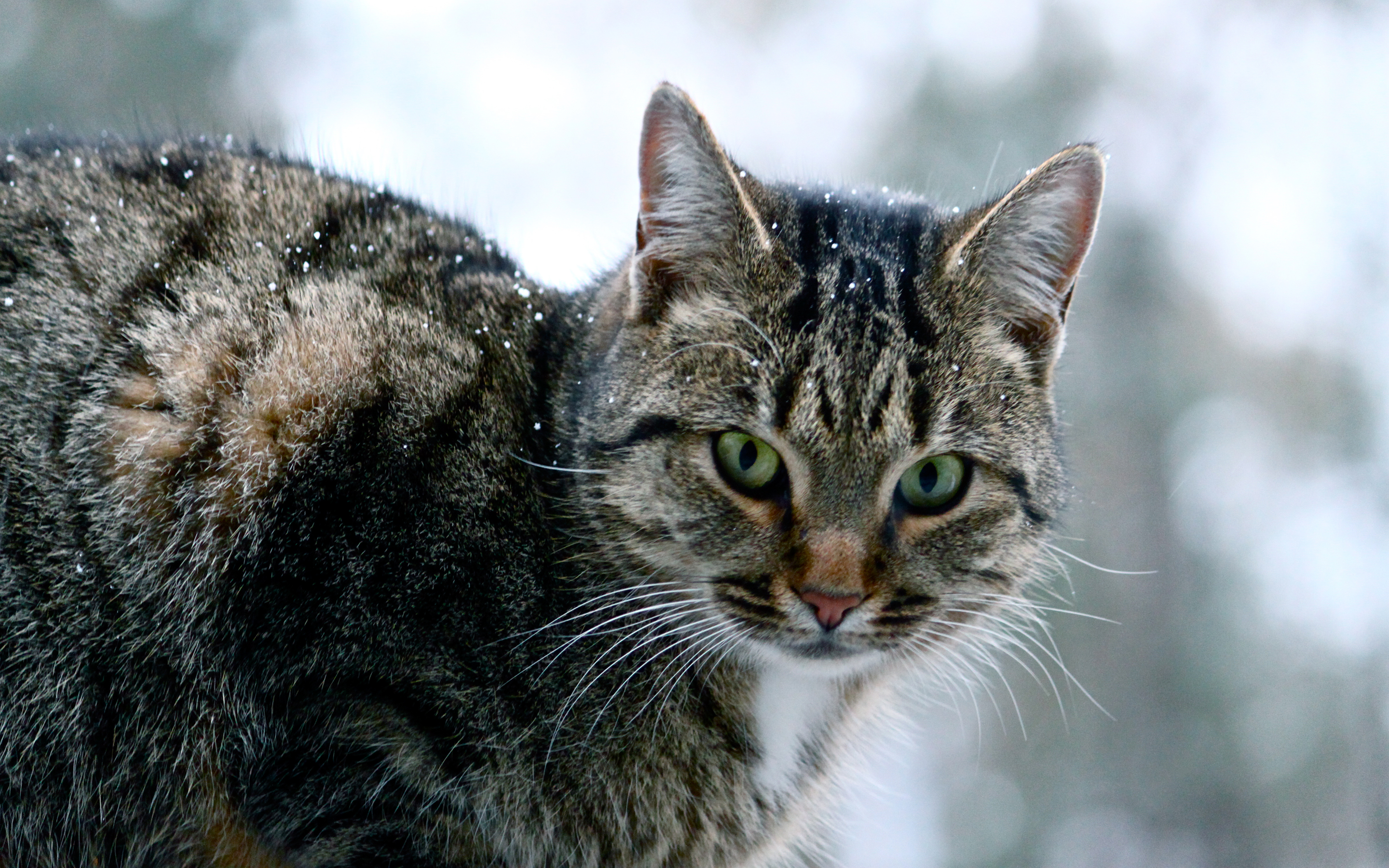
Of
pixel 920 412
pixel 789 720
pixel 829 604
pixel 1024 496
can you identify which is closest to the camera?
pixel 829 604

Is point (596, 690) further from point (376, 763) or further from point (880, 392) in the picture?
point (880, 392)

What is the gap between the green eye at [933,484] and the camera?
160cm

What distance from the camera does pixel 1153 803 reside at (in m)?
3.16

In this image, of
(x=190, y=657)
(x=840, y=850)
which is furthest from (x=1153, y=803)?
(x=190, y=657)

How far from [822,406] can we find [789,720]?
0.61 meters

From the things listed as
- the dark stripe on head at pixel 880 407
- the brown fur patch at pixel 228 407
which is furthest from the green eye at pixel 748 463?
the brown fur patch at pixel 228 407

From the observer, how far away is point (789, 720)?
1811mm

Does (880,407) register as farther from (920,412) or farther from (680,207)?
(680,207)

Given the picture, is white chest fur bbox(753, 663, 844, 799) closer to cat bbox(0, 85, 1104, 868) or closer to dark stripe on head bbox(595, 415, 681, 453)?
cat bbox(0, 85, 1104, 868)

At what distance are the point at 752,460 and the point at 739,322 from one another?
231 millimetres

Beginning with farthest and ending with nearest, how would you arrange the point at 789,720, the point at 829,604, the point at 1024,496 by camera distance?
the point at 789,720 < the point at 1024,496 < the point at 829,604

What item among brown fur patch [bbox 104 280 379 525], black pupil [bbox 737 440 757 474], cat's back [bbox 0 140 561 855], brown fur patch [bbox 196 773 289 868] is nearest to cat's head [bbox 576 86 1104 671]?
black pupil [bbox 737 440 757 474]

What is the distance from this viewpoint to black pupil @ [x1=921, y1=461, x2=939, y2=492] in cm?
162

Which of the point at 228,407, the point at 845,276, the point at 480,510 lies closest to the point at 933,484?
the point at 845,276
